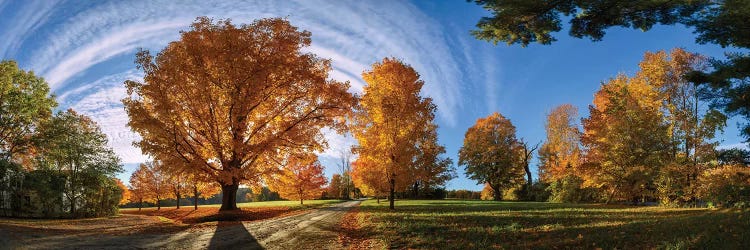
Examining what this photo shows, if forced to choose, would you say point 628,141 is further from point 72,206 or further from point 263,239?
point 72,206

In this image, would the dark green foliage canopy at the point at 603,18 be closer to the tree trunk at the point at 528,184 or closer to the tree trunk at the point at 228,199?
the tree trunk at the point at 228,199

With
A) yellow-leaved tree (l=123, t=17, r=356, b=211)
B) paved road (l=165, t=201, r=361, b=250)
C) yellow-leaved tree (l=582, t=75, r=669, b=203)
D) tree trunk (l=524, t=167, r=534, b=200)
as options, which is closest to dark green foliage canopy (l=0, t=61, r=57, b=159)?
yellow-leaved tree (l=123, t=17, r=356, b=211)

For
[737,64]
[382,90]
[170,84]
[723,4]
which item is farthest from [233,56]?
[737,64]

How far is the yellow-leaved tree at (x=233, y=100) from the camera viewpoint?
20922 millimetres

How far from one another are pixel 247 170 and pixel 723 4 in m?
22.7

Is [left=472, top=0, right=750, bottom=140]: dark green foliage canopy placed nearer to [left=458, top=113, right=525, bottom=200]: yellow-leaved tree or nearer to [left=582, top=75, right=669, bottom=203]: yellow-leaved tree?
[left=582, top=75, right=669, bottom=203]: yellow-leaved tree

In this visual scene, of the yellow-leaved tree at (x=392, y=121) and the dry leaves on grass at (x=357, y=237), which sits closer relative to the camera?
the dry leaves on grass at (x=357, y=237)

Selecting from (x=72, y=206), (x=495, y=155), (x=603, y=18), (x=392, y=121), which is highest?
(x=603, y=18)

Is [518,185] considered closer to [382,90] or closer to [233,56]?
[382,90]

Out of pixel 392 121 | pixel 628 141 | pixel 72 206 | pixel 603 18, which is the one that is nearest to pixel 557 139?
pixel 628 141

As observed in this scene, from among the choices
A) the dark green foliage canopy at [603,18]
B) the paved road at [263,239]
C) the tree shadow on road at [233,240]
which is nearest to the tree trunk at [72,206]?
the paved road at [263,239]

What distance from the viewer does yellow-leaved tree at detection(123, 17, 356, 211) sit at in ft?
68.6

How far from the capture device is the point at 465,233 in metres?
11.3

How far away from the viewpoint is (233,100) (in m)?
21.8
